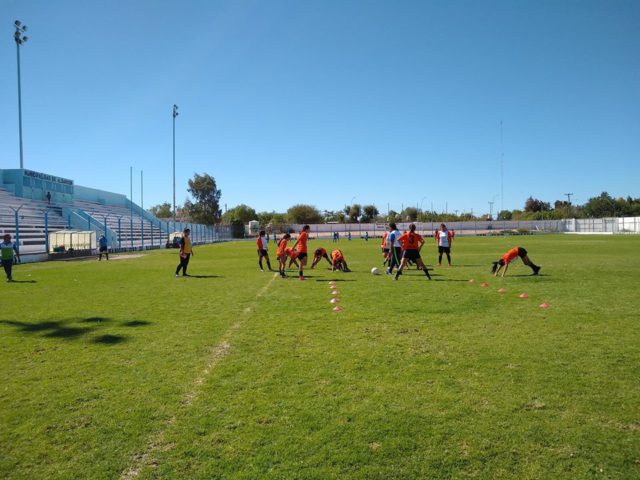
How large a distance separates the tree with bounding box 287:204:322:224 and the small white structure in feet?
257

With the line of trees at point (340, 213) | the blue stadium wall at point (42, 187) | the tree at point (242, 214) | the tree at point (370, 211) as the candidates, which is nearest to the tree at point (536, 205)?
the line of trees at point (340, 213)

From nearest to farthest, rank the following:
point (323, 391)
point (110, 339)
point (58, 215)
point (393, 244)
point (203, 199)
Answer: point (323, 391)
point (110, 339)
point (393, 244)
point (58, 215)
point (203, 199)

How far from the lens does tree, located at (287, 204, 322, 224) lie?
112 meters

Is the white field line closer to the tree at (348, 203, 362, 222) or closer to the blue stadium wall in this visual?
the blue stadium wall

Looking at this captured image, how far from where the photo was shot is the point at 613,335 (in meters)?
7.07

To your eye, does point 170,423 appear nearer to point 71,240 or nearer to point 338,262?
point 338,262

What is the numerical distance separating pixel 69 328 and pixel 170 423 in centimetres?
503

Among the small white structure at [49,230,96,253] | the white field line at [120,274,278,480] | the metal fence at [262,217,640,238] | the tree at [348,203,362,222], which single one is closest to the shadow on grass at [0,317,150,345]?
the white field line at [120,274,278,480]

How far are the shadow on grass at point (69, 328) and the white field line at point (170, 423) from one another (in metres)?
1.71

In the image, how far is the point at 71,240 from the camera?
31.9 metres

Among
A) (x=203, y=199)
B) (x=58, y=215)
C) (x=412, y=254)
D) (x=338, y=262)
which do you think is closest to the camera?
(x=412, y=254)

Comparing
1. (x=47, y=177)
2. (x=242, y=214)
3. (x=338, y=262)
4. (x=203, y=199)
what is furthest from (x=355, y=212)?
(x=338, y=262)

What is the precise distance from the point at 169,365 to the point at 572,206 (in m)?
135

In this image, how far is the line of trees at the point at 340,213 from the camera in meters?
81.1
